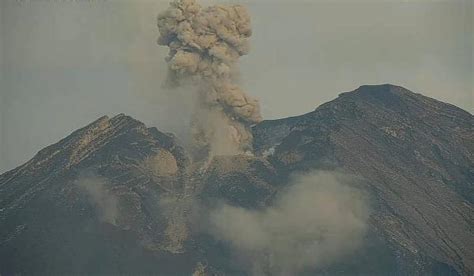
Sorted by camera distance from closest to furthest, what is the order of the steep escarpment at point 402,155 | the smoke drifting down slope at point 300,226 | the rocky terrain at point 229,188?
1. the rocky terrain at point 229,188
2. the smoke drifting down slope at point 300,226
3. the steep escarpment at point 402,155

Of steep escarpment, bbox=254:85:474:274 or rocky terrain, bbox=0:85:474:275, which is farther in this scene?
steep escarpment, bbox=254:85:474:274

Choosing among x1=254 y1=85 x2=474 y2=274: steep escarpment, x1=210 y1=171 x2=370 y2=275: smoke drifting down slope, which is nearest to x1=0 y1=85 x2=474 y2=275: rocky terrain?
x1=254 y1=85 x2=474 y2=274: steep escarpment

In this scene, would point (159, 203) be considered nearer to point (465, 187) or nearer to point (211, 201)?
point (211, 201)

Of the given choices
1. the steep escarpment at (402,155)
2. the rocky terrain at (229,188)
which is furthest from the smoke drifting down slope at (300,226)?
the steep escarpment at (402,155)

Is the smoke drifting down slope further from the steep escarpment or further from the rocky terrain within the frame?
the steep escarpment

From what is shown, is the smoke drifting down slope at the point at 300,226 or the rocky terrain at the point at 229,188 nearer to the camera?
the rocky terrain at the point at 229,188

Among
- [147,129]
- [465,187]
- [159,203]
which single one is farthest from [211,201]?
[465,187]

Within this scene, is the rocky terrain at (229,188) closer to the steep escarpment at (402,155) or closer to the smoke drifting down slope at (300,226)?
the steep escarpment at (402,155)

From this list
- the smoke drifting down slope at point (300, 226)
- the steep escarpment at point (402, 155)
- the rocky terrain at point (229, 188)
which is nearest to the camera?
the rocky terrain at point (229, 188)

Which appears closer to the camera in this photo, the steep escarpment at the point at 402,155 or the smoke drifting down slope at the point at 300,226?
the smoke drifting down slope at the point at 300,226
